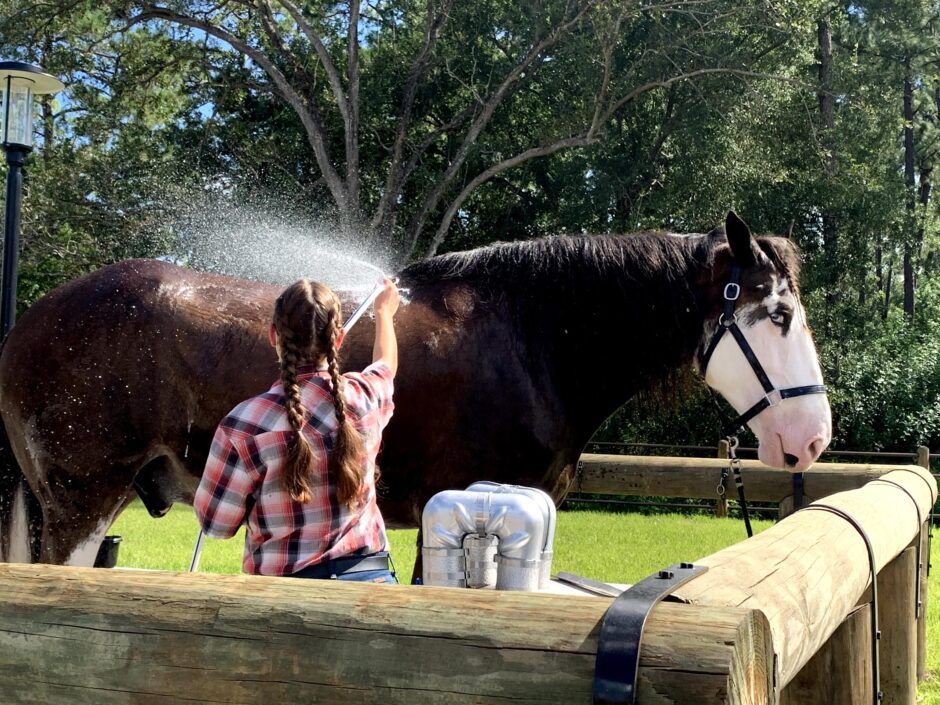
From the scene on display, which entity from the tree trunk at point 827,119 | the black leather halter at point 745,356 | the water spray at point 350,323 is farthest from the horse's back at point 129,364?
the tree trunk at point 827,119

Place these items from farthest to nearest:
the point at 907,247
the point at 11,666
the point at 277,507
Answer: the point at 907,247 < the point at 277,507 < the point at 11,666

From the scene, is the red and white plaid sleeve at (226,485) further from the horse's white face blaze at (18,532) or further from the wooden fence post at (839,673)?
the horse's white face blaze at (18,532)

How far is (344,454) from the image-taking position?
92.1 inches

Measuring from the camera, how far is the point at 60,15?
56.8 feet

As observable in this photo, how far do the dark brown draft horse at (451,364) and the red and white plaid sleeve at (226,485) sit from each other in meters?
1.50

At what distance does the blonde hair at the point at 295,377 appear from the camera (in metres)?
2.28

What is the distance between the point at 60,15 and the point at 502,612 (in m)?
19.1

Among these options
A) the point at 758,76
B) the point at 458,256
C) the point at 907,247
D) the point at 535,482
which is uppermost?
the point at 758,76

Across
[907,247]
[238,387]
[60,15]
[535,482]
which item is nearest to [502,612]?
[535,482]

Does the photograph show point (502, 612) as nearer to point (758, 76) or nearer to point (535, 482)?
point (535, 482)

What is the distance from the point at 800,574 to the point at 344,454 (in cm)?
112

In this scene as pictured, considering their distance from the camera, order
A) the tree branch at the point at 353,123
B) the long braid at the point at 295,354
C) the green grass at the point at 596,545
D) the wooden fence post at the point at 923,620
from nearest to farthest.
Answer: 1. the long braid at the point at 295,354
2. the wooden fence post at the point at 923,620
3. the green grass at the point at 596,545
4. the tree branch at the point at 353,123

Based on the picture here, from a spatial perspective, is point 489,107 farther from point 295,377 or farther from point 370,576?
point 370,576

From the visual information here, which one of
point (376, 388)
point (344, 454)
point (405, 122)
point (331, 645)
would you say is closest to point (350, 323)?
point (376, 388)
